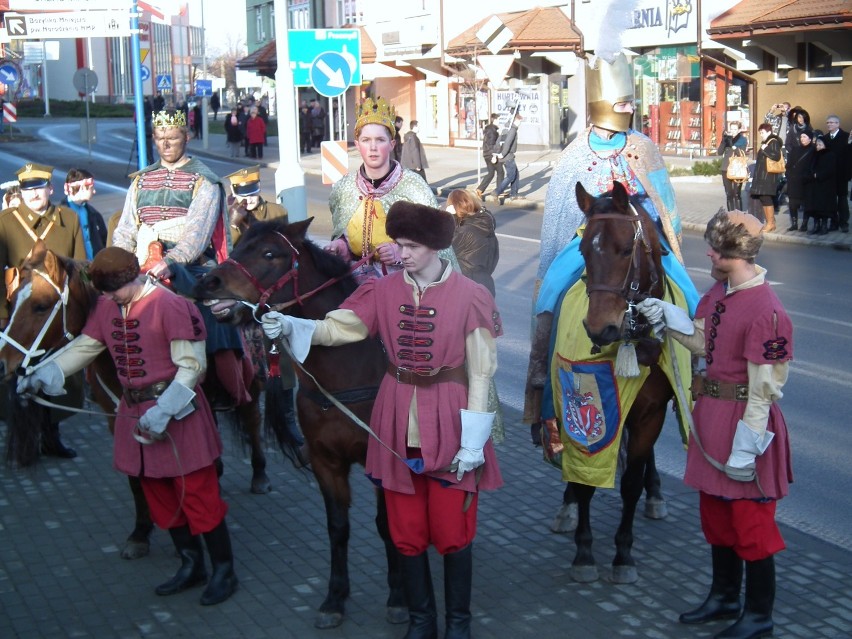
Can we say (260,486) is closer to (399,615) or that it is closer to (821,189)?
(399,615)

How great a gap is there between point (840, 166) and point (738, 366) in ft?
52.2

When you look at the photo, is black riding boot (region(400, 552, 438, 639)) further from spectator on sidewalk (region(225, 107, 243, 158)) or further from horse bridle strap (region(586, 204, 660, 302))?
spectator on sidewalk (region(225, 107, 243, 158))

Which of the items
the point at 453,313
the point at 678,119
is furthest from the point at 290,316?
the point at 678,119

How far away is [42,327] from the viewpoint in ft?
19.1

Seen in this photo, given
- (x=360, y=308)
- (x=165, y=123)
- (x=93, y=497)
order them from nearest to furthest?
1. (x=360, y=308)
2. (x=165, y=123)
3. (x=93, y=497)

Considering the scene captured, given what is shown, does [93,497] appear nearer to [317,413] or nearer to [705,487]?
[317,413]

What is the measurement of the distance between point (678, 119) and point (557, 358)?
103 feet

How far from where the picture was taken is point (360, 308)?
5.11 m

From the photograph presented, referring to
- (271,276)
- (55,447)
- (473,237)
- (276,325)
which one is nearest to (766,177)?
(473,237)

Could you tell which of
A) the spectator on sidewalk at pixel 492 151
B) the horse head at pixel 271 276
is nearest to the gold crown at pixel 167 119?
the horse head at pixel 271 276

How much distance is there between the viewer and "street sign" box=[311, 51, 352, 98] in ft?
44.0

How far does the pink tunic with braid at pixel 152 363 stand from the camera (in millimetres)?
Result: 5559

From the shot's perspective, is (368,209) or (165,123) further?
(165,123)

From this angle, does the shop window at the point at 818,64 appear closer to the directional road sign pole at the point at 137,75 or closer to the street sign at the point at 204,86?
the directional road sign pole at the point at 137,75
